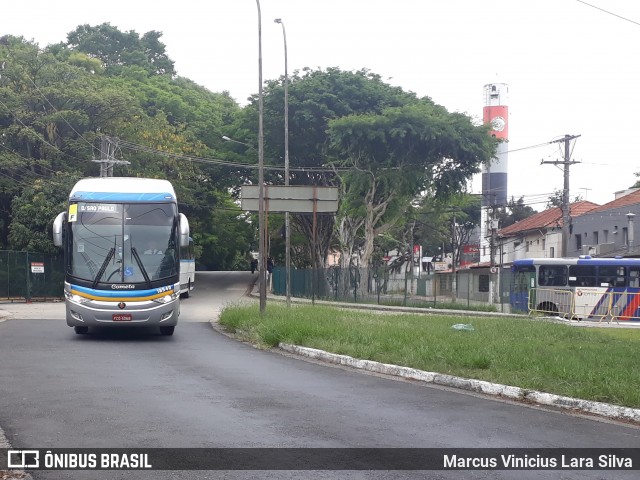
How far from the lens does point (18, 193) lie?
1714 inches

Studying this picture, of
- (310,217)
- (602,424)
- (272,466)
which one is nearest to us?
(272,466)

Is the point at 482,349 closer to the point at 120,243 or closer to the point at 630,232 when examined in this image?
the point at 120,243

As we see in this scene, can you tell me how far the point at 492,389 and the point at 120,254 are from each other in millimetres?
9610

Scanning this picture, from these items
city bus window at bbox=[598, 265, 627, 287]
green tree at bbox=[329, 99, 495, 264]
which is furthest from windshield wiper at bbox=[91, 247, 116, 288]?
green tree at bbox=[329, 99, 495, 264]

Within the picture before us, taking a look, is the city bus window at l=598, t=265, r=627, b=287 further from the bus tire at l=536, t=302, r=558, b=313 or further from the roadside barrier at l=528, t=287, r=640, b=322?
→ the bus tire at l=536, t=302, r=558, b=313

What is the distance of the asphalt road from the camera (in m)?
7.45

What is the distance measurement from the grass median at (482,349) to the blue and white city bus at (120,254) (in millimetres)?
2430

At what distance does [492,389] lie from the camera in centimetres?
1082

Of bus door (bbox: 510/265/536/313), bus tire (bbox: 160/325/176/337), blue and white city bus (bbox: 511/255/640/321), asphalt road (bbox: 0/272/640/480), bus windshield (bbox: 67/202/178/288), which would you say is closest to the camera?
asphalt road (bbox: 0/272/640/480)

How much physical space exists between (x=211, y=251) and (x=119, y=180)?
4503 centimetres

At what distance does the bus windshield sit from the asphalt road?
3092 mm

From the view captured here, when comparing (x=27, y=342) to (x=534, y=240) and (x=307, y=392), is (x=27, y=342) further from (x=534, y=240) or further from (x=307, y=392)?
(x=534, y=240)

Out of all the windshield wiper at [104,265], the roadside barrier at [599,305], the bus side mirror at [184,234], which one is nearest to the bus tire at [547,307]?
the roadside barrier at [599,305]

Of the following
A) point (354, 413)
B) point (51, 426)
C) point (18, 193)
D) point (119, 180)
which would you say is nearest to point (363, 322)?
point (119, 180)
